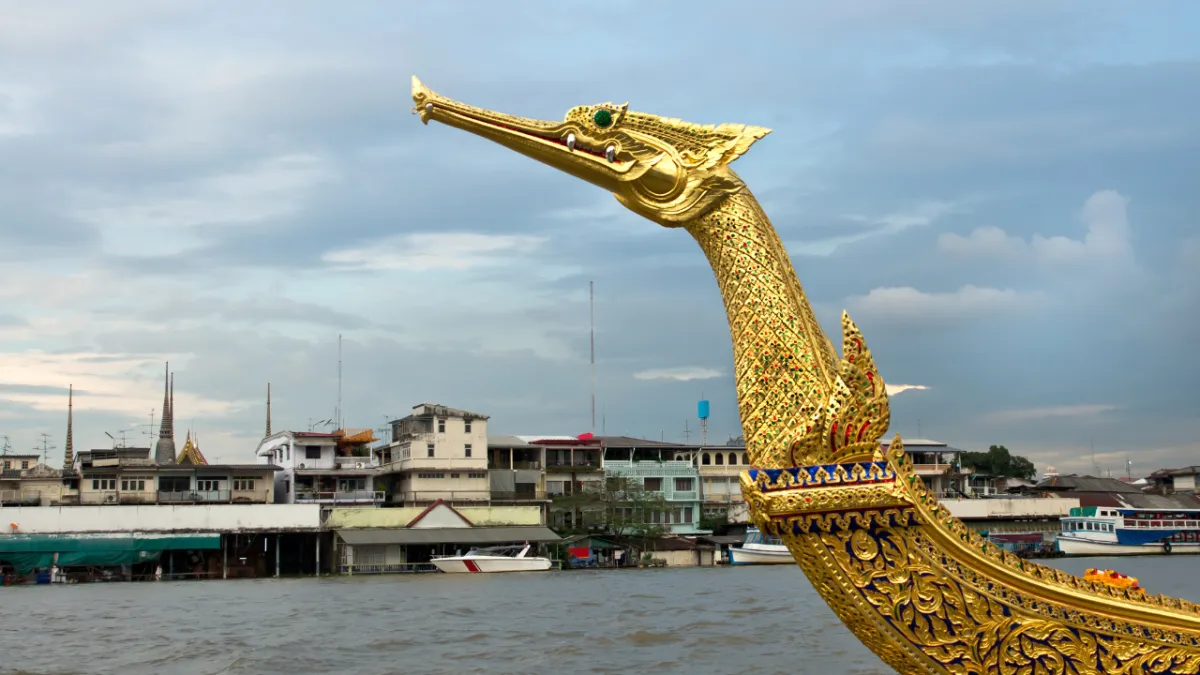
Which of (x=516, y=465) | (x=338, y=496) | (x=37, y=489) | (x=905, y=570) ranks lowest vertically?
(x=905, y=570)

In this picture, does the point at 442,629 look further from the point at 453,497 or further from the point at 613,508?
the point at 613,508

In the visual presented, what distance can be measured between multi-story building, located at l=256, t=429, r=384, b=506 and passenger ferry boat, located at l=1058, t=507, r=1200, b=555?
28290 millimetres

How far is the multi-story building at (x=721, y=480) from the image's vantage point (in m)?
48.8

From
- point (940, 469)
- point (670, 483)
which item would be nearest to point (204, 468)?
point (670, 483)

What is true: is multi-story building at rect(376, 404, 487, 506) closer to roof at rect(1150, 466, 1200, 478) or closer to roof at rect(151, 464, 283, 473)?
roof at rect(151, 464, 283, 473)

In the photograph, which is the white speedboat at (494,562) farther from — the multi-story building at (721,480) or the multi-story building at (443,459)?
the multi-story building at (721,480)

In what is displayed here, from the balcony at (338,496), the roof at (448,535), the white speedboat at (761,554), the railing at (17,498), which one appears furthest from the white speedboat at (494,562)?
the railing at (17,498)

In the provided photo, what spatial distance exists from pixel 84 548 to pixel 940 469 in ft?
119

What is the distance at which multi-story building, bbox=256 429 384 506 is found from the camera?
42938 millimetres

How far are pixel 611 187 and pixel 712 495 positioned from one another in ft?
143

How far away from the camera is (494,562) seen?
36906 mm

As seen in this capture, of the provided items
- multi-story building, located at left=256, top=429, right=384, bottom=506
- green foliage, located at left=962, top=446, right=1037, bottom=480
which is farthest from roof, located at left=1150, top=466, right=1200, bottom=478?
multi-story building, located at left=256, top=429, right=384, bottom=506

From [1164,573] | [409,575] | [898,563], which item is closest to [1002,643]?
[898,563]

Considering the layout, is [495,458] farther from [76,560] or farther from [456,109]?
[456,109]
